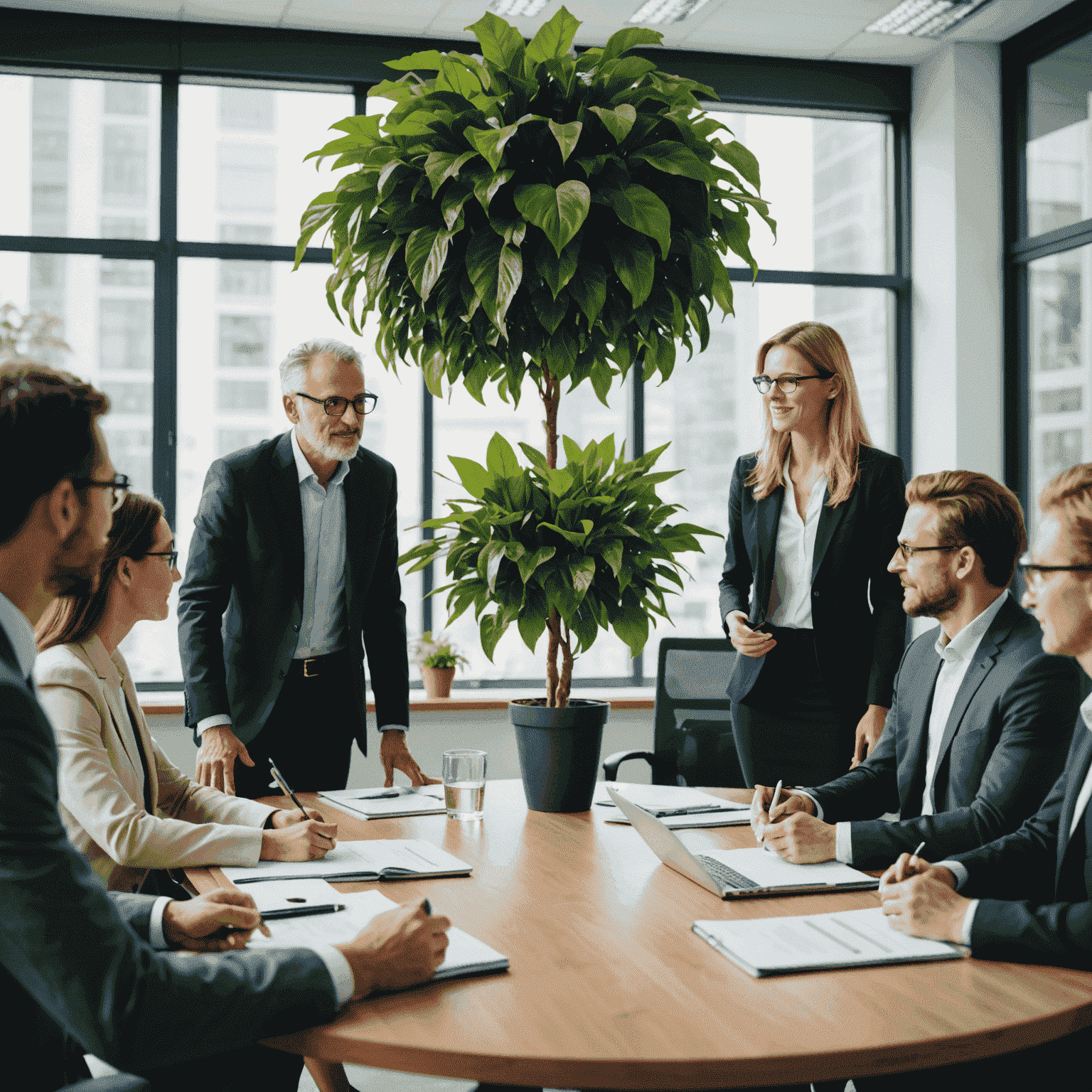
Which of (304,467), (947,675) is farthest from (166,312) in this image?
(947,675)

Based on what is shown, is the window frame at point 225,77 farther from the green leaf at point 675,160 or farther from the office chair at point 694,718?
the green leaf at point 675,160

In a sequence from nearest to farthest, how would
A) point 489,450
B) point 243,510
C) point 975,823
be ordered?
1. point 975,823
2. point 489,450
3. point 243,510

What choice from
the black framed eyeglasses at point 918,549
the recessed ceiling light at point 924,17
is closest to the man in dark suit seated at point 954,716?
the black framed eyeglasses at point 918,549

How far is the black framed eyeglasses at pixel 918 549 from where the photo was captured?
1.93 metres

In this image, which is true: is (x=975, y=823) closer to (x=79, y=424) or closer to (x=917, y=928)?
(x=917, y=928)

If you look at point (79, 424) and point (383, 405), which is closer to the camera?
point (79, 424)

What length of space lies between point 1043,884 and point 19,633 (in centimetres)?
135

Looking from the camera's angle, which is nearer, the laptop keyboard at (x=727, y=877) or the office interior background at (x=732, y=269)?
the laptop keyboard at (x=727, y=877)

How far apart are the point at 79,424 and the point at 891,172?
194 inches

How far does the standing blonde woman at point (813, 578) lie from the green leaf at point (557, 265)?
0.89 m

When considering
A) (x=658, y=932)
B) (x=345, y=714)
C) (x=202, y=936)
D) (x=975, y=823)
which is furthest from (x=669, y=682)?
(x=202, y=936)

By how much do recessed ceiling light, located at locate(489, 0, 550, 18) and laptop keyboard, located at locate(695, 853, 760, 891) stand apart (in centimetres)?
372

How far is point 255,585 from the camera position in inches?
102

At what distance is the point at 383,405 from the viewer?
192 inches
